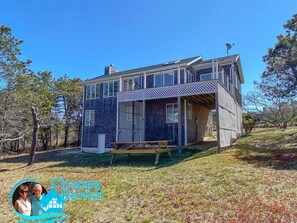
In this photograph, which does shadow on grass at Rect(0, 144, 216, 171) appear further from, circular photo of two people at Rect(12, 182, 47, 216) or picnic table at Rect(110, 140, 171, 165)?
circular photo of two people at Rect(12, 182, 47, 216)

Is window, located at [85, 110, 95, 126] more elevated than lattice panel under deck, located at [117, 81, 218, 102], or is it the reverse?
lattice panel under deck, located at [117, 81, 218, 102]

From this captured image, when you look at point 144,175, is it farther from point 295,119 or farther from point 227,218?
point 295,119

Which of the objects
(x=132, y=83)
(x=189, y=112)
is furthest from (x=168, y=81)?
(x=132, y=83)

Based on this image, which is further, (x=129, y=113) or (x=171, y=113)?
(x=129, y=113)

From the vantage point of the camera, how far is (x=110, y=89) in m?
18.3

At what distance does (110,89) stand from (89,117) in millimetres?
3435

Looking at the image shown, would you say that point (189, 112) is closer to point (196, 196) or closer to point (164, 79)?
point (164, 79)

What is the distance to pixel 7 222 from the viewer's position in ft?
16.6

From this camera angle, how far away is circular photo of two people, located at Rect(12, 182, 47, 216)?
484 centimetres

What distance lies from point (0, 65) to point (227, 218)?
18.6 meters

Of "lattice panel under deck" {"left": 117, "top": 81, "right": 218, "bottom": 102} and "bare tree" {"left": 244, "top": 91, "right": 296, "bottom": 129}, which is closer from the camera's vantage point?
"lattice panel under deck" {"left": 117, "top": 81, "right": 218, "bottom": 102}

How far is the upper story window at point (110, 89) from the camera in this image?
17969 mm

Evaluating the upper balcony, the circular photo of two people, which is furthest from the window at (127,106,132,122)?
the circular photo of two people

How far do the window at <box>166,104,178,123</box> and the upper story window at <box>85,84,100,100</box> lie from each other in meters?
6.79
